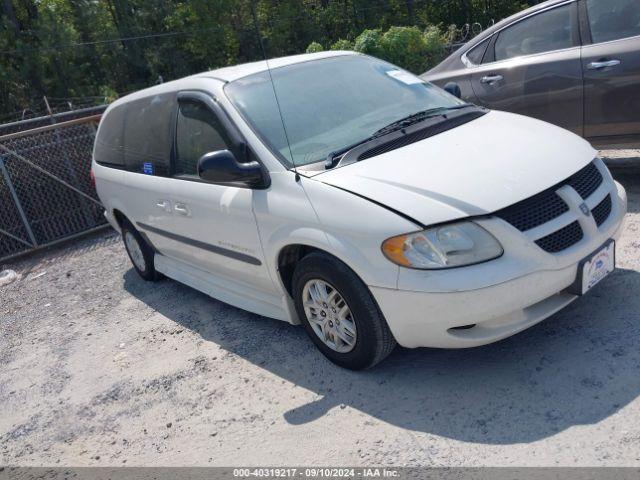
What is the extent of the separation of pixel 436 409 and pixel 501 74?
3664 mm

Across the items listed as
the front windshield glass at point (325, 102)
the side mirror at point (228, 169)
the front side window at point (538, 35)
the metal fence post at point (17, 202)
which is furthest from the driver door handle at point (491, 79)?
the metal fence post at point (17, 202)

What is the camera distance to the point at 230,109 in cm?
407

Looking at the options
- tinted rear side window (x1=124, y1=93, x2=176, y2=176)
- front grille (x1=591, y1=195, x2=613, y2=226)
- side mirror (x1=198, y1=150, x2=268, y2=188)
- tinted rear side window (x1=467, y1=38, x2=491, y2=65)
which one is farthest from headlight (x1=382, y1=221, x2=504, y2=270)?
tinted rear side window (x1=467, y1=38, x2=491, y2=65)

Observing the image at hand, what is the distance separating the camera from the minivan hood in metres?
3.13

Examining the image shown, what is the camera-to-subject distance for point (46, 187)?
870 centimetres

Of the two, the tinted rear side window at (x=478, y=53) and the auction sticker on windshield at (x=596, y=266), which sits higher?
the tinted rear side window at (x=478, y=53)

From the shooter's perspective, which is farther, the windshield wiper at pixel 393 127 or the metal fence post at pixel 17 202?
the metal fence post at pixel 17 202

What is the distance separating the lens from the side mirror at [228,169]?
368 centimetres

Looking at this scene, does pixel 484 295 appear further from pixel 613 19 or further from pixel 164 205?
pixel 613 19

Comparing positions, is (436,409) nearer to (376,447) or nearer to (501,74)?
(376,447)

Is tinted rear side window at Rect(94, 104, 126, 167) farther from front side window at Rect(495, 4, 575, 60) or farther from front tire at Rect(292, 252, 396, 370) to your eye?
front side window at Rect(495, 4, 575, 60)

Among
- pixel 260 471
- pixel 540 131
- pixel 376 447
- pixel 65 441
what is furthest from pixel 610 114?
pixel 65 441

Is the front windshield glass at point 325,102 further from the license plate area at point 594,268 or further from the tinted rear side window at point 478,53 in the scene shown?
the tinted rear side window at point 478,53

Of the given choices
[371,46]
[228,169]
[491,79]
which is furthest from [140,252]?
[371,46]
